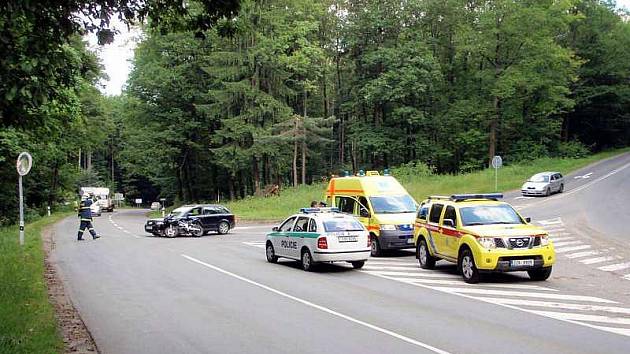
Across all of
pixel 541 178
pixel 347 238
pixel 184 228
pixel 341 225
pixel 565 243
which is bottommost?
pixel 565 243

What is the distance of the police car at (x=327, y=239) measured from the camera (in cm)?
1598

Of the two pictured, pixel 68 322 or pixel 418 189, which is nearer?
pixel 68 322

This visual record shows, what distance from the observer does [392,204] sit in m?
20.5

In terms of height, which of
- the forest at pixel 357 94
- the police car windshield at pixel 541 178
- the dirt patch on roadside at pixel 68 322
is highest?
the forest at pixel 357 94

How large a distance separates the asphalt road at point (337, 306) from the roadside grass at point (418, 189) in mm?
20508

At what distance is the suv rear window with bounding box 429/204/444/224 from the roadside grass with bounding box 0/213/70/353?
9.72m

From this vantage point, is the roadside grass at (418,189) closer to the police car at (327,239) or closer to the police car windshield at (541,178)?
the police car windshield at (541,178)

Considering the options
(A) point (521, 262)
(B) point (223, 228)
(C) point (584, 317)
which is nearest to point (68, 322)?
(C) point (584, 317)

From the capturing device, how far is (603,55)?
232 feet

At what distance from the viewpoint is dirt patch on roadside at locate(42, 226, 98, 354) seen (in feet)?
26.4

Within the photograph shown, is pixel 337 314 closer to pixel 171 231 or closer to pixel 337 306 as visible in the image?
pixel 337 306

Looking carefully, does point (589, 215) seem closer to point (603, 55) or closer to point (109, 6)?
point (109, 6)

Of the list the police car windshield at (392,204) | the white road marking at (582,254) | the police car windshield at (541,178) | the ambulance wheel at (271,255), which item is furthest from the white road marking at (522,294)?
the police car windshield at (541,178)

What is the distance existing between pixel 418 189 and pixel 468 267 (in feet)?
103
